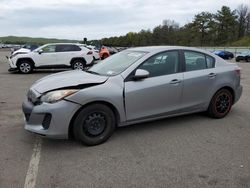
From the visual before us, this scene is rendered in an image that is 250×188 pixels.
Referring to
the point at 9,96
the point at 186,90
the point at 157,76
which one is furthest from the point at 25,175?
the point at 9,96

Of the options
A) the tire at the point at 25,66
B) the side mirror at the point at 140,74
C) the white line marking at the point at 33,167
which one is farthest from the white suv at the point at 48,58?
the side mirror at the point at 140,74

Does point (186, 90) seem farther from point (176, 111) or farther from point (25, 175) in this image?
point (25, 175)

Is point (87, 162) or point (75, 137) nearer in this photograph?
point (87, 162)

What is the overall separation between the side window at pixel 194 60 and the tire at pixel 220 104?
68 centimetres

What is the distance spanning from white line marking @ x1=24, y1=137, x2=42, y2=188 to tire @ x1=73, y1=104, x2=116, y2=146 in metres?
0.63

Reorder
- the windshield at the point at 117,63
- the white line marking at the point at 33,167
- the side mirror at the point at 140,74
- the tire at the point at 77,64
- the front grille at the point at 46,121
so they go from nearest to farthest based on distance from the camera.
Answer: the white line marking at the point at 33,167 → the front grille at the point at 46,121 → the side mirror at the point at 140,74 → the windshield at the point at 117,63 → the tire at the point at 77,64

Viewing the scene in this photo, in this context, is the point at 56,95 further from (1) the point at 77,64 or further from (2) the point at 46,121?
(1) the point at 77,64

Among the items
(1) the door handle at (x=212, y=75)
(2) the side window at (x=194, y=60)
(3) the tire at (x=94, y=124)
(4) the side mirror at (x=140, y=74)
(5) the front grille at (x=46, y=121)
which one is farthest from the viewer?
(1) the door handle at (x=212, y=75)

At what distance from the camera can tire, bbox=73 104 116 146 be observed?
457 cm

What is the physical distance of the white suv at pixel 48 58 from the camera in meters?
15.8

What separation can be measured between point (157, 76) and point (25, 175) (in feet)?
8.88

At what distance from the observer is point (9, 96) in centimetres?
887

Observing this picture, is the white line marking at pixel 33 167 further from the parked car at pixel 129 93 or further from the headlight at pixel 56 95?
the headlight at pixel 56 95

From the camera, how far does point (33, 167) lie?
13.1ft
